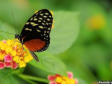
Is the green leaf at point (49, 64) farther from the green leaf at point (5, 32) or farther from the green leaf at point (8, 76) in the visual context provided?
the green leaf at point (5, 32)

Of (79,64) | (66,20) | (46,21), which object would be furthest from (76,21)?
(79,64)

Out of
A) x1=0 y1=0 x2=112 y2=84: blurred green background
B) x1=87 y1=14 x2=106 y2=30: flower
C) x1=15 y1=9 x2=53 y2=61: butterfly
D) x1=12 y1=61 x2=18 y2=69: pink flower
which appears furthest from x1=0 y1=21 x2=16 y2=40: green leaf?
x1=87 y1=14 x2=106 y2=30: flower

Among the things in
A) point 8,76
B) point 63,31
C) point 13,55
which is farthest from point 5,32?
point 63,31

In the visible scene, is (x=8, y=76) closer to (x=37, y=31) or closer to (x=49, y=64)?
(x=49, y=64)

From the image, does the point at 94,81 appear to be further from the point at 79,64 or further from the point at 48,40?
the point at 48,40

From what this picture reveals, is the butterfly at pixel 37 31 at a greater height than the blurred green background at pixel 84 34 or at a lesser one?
greater

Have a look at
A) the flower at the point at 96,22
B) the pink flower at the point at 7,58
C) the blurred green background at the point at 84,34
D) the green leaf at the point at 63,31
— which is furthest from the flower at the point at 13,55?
the flower at the point at 96,22
